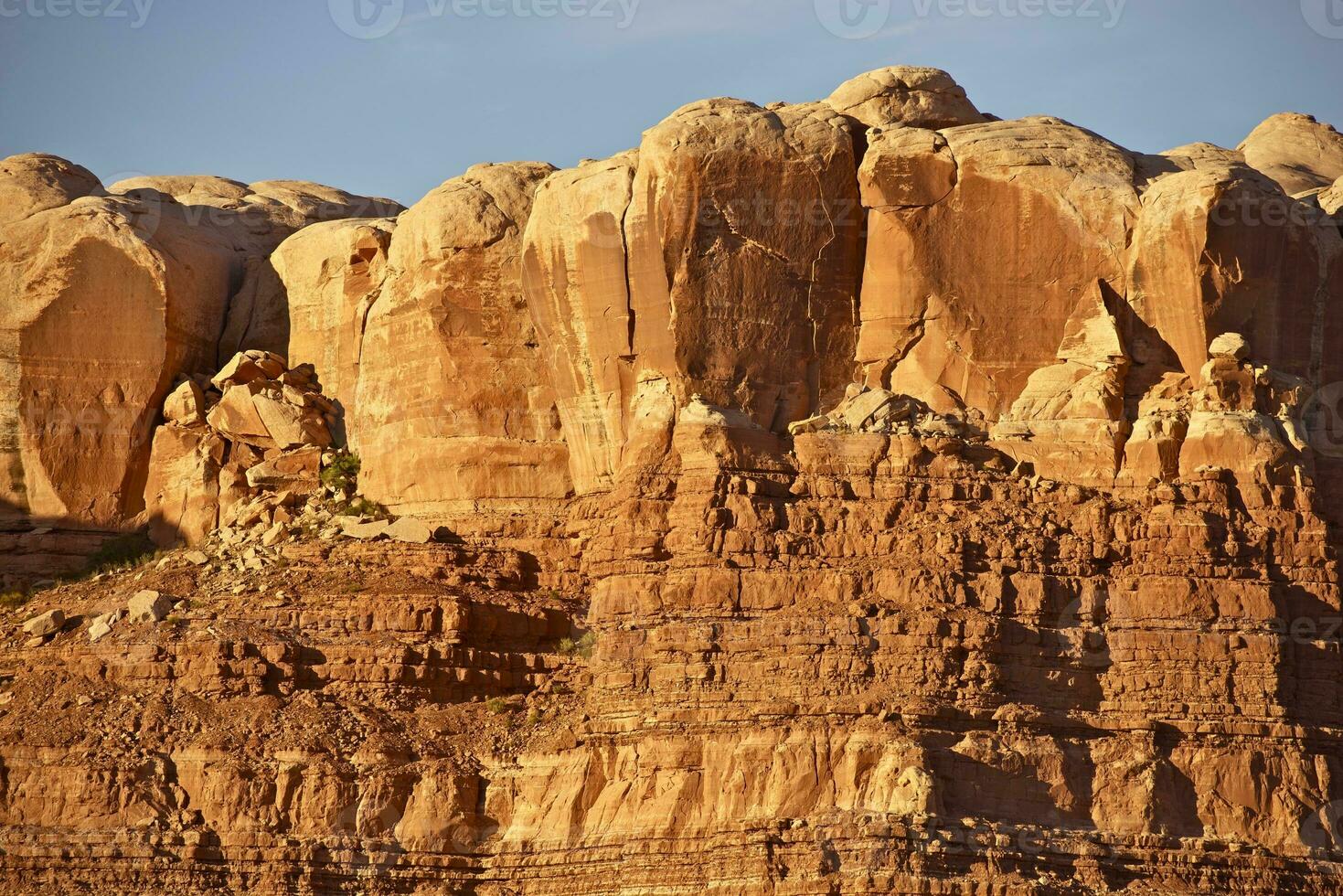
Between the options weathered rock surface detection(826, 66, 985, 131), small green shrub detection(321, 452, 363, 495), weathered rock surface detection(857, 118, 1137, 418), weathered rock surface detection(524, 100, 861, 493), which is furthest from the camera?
small green shrub detection(321, 452, 363, 495)

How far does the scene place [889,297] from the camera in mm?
63344

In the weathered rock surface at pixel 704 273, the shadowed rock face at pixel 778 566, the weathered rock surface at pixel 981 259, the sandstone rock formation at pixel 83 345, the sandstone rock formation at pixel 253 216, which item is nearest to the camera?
the shadowed rock face at pixel 778 566

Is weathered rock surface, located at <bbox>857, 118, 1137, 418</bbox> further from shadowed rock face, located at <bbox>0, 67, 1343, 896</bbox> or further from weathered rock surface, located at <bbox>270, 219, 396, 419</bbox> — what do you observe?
weathered rock surface, located at <bbox>270, 219, 396, 419</bbox>

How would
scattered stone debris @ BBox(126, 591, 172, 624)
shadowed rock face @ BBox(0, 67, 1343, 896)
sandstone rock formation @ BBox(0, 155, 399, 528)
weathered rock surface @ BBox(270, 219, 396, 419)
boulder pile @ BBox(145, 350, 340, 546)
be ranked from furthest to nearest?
sandstone rock formation @ BBox(0, 155, 399, 528) < weathered rock surface @ BBox(270, 219, 396, 419) < boulder pile @ BBox(145, 350, 340, 546) < scattered stone debris @ BBox(126, 591, 172, 624) < shadowed rock face @ BBox(0, 67, 1343, 896)

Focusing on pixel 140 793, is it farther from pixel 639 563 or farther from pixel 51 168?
pixel 51 168

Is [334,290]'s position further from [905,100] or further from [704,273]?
[905,100]

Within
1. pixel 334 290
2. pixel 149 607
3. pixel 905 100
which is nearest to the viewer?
pixel 149 607

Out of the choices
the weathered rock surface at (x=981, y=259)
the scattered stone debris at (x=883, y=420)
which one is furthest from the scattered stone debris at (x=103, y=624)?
the weathered rock surface at (x=981, y=259)

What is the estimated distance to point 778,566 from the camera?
5941cm

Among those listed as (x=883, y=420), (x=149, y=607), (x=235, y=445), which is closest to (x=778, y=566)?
(x=883, y=420)

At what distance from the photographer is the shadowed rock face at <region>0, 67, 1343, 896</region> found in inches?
2265

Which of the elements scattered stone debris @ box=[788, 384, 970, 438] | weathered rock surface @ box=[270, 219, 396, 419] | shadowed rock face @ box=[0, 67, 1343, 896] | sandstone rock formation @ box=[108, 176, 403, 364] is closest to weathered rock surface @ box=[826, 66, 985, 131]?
shadowed rock face @ box=[0, 67, 1343, 896]

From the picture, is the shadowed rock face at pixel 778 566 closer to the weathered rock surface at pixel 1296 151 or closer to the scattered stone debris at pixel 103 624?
the scattered stone debris at pixel 103 624

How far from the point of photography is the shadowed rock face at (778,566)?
57531mm
